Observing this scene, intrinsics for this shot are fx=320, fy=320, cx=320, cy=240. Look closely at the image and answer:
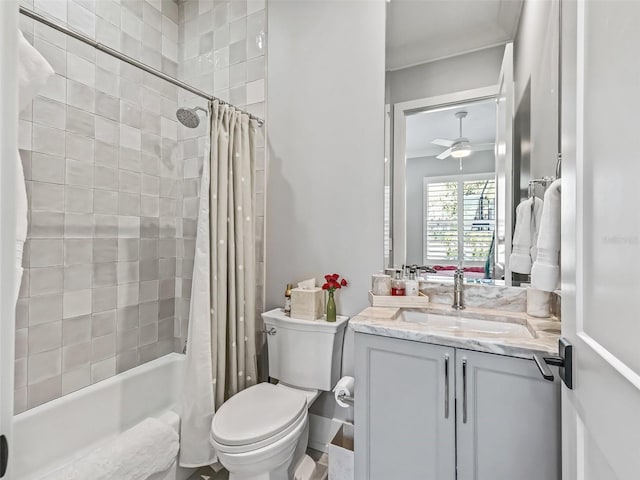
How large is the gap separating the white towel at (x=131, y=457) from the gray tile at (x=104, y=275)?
0.82 metres

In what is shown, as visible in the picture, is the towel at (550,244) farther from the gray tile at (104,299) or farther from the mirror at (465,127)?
the gray tile at (104,299)

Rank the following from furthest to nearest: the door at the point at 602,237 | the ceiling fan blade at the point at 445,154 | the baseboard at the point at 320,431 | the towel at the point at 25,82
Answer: the baseboard at the point at 320,431 < the ceiling fan blade at the point at 445,154 < the towel at the point at 25,82 < the door at the point at 602,237

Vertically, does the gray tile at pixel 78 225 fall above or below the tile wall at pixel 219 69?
below

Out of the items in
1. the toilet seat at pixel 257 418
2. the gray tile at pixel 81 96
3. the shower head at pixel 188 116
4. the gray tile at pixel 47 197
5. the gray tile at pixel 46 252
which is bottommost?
the toilet seat at pixel 257 418

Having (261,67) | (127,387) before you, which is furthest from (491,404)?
(261,67)

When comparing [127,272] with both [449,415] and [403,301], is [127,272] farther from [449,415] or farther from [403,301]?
[449,415]

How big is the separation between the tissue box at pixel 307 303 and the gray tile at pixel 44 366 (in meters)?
1.19

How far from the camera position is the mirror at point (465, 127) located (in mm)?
1432

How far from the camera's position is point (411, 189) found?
66.6 inches

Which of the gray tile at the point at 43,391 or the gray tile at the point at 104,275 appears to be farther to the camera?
the gray tile at the point at 104,275

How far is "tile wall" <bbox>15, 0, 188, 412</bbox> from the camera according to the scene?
1544 mm

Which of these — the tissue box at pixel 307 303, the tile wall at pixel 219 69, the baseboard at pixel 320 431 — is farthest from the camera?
the tile wall at pixel 219 69

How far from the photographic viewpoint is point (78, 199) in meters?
1.70

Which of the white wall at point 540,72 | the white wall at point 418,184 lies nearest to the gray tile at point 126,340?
the white wall at point 418,184
